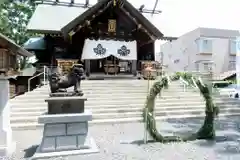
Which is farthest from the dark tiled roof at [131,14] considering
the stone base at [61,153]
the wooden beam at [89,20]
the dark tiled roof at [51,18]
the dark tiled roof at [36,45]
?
the stone base at [61,153]

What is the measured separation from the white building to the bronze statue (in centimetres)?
2242

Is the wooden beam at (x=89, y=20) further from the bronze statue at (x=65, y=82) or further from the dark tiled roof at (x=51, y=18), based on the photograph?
the bronze statue at (x=65, y=82)

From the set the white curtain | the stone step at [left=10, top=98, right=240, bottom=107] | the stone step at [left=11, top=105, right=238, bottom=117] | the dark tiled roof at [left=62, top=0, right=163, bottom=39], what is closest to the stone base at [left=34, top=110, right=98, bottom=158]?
the stone step at [left=11, top=105, right=238, bottom=117]

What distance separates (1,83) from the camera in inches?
205

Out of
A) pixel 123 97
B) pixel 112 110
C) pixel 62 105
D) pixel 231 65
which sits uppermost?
pixel 231 65

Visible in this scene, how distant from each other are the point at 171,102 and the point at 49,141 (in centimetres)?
700

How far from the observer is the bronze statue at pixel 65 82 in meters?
5.48

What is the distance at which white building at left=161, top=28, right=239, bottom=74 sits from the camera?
27.5m

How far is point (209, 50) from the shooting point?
27766 millimetres

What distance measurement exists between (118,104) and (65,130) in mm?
5150

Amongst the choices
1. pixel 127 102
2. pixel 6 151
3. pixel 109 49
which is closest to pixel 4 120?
pixel 6 151

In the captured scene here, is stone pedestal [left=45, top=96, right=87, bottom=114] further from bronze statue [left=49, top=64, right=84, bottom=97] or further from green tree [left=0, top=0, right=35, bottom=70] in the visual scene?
green tree [left=0, top=0, right=35, bottom=70]

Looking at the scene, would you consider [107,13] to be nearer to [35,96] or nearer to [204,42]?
[35,96]

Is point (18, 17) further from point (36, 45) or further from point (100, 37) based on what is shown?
point (100, 37)
